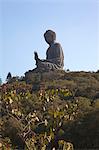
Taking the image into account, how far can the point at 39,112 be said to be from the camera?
1346 centimetres

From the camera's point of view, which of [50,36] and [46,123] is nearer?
[46,123]

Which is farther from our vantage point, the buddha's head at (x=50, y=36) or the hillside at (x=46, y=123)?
the buddha's head at (x=50, y=36)

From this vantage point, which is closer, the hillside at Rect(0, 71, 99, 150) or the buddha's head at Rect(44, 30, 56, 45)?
the hillside at Rect(0, 71, 99, 150)

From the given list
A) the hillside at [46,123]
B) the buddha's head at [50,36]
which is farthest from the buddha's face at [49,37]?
the hillside at [46,123]

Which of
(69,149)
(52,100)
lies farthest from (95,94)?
(69,149)

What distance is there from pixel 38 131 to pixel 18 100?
1.66 meters

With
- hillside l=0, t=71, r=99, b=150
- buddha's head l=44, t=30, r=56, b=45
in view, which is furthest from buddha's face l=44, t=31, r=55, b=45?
hillside l=0, t=71, r=99, b=150

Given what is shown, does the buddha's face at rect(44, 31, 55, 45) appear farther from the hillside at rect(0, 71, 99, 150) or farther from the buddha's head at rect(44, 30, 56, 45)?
the hillside at rect(0, 71, 99, 150)

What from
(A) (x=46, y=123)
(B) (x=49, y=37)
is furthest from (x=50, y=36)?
(A) (x=46, y=123)

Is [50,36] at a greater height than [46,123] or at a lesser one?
greater

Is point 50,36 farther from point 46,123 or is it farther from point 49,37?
point 46,123

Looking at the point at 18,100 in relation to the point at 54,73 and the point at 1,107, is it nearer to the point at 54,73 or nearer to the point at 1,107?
the point at 1,107

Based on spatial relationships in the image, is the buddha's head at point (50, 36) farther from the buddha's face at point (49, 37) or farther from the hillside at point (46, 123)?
the hillside at point (46, 123)

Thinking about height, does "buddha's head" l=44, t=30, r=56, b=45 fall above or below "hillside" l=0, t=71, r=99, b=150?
above
